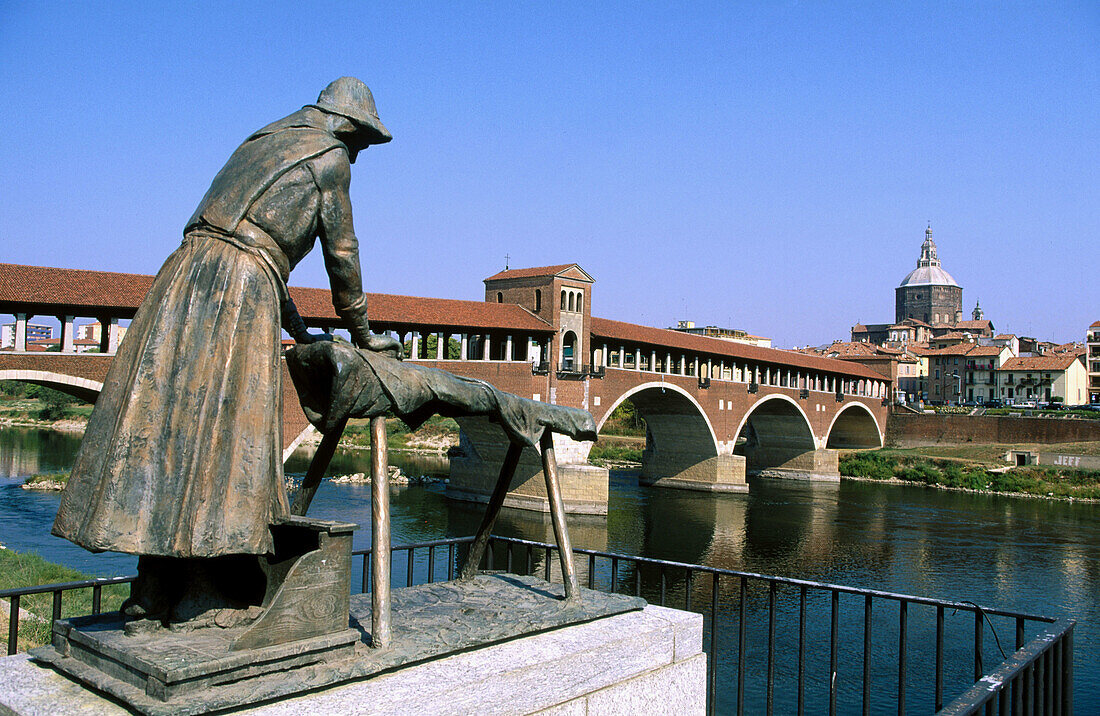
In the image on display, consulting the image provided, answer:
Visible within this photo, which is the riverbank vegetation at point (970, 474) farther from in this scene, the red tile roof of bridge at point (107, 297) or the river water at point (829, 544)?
the red tile roof of bridge at point (107, 297)

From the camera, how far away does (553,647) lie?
330 centimetres

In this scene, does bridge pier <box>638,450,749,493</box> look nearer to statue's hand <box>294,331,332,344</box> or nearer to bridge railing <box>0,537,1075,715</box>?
bridge railing <box>0,537,1075,715</box>

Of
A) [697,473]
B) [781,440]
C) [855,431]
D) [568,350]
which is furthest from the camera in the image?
[855,431]

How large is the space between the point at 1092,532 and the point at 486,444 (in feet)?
56.6

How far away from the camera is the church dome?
104 metres

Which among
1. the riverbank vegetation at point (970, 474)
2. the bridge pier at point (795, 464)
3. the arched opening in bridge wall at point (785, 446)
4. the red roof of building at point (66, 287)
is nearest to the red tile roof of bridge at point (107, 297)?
the red roof of building at point (66, 287)

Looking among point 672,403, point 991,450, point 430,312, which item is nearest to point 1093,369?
point 991,450

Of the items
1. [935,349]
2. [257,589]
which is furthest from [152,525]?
[935,349]

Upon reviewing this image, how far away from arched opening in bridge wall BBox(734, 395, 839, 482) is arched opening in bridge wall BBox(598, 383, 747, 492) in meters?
5.91

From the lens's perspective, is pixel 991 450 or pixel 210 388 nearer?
pixel 210 388

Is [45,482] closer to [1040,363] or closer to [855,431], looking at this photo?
[855,431]

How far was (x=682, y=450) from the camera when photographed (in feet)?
115

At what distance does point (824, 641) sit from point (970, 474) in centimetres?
2701

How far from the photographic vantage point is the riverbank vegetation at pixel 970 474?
33.3 m
